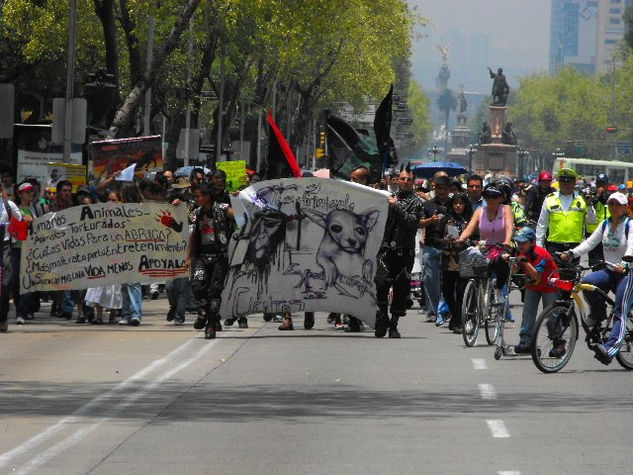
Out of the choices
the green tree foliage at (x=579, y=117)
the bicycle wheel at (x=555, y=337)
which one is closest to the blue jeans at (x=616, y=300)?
the bicycle wheel at (x=555, y=337)

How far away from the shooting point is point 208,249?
19656 millimetres

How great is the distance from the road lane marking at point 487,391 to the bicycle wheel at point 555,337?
1.05 m

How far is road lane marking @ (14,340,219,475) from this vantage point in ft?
34.0

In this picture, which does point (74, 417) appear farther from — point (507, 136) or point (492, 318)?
point (507, 136)

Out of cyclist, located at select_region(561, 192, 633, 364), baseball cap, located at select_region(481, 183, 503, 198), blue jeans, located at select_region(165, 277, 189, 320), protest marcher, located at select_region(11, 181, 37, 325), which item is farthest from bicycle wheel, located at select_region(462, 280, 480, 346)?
protest marcher, located at select_region(11, 181, 37, 325)

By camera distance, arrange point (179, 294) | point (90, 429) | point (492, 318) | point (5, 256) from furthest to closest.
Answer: point (179, 294) < point (5, 256) < point (492, 318) < point (90, 429)

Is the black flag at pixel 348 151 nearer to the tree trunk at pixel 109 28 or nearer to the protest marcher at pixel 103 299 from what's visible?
the protest marcher at pixel 103 299

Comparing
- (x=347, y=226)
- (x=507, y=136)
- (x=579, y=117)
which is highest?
(x=579, y=117)

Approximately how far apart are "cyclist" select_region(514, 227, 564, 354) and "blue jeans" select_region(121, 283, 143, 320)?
5.77 meters

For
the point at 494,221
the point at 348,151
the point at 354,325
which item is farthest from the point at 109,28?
the point at 494,221

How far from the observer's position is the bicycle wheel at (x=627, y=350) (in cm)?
1641

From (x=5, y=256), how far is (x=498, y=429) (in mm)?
9797

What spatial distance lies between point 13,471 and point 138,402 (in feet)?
11.6

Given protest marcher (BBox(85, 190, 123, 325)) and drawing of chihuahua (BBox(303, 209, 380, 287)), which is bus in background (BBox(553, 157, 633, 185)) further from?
drawing of chihuahua (BBox(303, 209, 380, 287))
